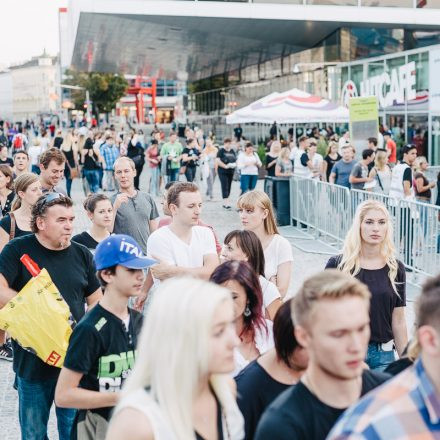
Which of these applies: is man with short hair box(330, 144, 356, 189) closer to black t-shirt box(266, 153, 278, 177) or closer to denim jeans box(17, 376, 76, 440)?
black t-shirt box(266, 153, 278, 177)

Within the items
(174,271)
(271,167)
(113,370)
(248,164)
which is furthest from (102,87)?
Result: (113,370)

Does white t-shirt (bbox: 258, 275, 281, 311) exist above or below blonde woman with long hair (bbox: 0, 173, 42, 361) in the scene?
below

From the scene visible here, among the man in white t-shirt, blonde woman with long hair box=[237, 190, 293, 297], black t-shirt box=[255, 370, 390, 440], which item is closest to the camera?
black t-shirt box=[255, 370, 390, 440]

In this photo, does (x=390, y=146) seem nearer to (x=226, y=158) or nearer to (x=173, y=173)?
(x=226, y=158)

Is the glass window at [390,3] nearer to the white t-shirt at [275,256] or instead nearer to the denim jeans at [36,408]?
the white t-shirt at [275,256]

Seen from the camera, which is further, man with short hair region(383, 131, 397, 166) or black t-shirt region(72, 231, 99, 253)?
man with short hair region(383, 131, 397, 166)

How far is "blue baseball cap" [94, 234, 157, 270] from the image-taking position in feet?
12.5

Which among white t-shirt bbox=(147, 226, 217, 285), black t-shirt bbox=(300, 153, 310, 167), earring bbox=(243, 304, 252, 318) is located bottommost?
earring bbox=(243, 304, 252, 318)

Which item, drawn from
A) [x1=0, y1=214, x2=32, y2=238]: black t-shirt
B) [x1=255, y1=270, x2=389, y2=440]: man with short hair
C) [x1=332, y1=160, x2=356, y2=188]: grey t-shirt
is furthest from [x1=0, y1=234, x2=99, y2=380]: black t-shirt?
[x1=332, y1=160, x2=356, y2=188]: grey t-shirt

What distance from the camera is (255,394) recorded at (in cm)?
308

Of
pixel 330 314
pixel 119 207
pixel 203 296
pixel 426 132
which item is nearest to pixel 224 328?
pixel 203 296

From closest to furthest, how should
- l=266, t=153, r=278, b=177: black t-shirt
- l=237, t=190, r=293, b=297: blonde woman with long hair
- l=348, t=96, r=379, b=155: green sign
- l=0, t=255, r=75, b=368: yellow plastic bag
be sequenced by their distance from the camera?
l=0, t=255, r=75, b=368: yellow plastic bag → l=237, t=190, r=293, b=297: blonde woman with long hair → l=348, t=96, r=379, b=155: green sign → l=266, t=153, r=278, b=177: black t-shirt

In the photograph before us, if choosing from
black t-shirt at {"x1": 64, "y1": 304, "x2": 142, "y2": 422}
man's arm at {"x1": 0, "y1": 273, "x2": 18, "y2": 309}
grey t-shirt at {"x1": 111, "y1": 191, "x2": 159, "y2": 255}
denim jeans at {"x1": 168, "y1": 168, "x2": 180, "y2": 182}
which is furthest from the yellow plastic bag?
denim jeans at {"x1": 168, "y1": 168, "x2": 180, "y2": 182}

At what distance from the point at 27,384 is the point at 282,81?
113 ft
